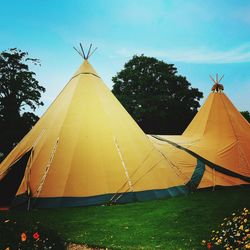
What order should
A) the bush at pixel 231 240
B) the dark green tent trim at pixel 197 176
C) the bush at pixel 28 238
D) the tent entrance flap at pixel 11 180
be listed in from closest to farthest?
the bush at pixel 231 240
the bush at pixel 28 238
the tent entrance flap at pixel 11 180
the dark green tent trim at pixel 197 176

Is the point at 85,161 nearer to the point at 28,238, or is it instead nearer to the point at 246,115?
the point at 28,238

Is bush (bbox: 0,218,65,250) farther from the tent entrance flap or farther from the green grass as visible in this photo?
the tent entrance flap

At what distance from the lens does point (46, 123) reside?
959 centimetres

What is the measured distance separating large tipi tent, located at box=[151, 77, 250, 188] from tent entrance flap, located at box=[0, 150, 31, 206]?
4.91 metres

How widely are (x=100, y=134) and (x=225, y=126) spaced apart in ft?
20.6

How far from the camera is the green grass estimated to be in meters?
4.87

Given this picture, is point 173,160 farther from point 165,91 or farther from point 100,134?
point 165,91

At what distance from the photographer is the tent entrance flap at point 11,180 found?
877 cm

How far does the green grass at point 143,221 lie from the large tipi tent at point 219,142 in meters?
2.67

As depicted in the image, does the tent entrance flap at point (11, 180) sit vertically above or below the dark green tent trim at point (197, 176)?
above

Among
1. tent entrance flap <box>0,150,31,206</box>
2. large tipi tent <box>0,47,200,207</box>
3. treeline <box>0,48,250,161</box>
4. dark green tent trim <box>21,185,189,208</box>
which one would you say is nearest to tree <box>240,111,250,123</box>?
treeline <box>0,48,250,161</box>

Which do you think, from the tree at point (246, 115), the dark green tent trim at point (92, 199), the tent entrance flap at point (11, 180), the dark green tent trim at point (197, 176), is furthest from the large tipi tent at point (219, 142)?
the tree at point (246, 115)

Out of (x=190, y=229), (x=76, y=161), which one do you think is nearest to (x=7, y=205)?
(x=76, y=161)

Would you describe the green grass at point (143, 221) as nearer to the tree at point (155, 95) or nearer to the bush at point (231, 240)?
the bush at point (231, 240)
